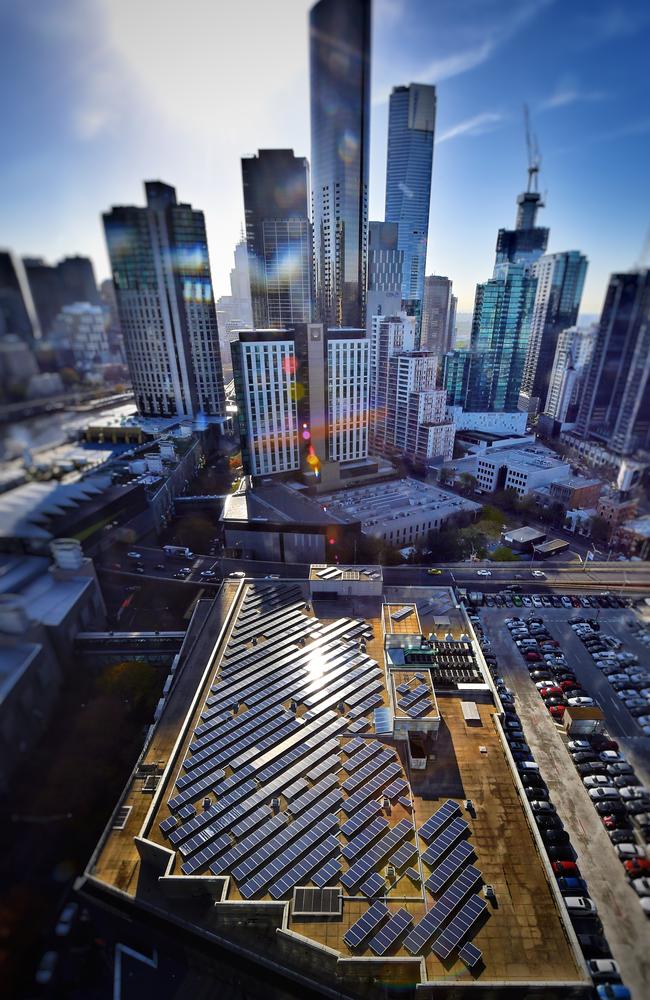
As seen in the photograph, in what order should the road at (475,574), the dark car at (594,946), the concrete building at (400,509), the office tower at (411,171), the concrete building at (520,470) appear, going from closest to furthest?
the dark car at (594,946) < the road at (475,574) < the concrete building at (400,509) < the concrete building at (520,470) < the office tower at (411,171)

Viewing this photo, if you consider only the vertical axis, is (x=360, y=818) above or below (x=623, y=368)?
below

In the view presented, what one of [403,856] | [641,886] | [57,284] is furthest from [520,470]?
[57,284]

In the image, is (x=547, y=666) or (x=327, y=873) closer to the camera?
(x=327, y=873)

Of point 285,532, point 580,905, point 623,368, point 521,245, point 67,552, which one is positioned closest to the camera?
point 580,905

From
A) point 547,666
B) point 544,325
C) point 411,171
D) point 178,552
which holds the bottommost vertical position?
point 547,666

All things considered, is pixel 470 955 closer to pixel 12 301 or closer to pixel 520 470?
pixel 12 301

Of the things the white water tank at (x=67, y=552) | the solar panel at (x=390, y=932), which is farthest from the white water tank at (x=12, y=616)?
the solar panel at (x=390, y=932)

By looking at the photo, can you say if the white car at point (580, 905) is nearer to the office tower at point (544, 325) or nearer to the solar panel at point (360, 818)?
the solar panel at point (360, 818)
